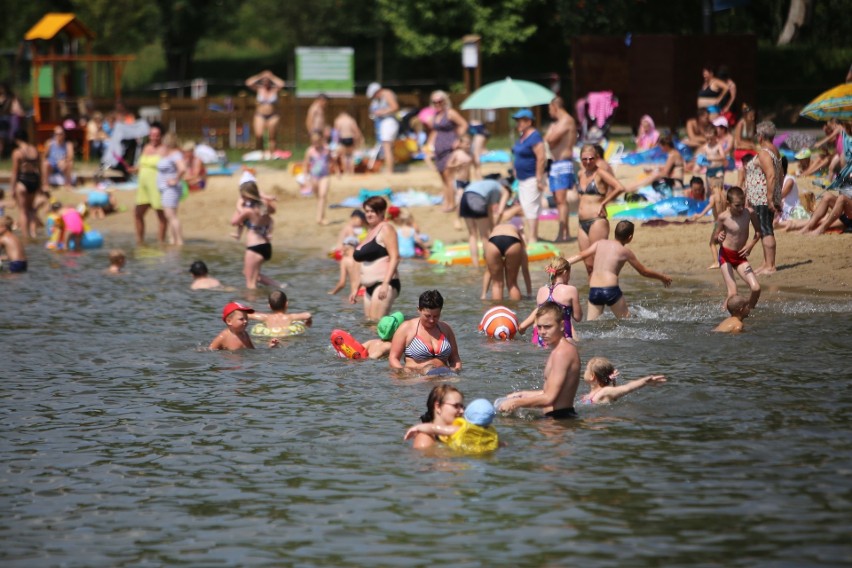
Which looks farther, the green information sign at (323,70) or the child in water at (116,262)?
the green information sign at (323,70)

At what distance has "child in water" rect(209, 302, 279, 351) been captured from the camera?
12.4 m

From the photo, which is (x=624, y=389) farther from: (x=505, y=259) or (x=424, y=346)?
(x=505, y=259)

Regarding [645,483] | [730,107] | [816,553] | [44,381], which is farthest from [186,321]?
[730,107]

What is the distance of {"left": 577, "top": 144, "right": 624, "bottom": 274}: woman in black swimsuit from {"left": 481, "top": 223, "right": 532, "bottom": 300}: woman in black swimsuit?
69 centimetres

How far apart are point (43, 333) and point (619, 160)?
12.1 m

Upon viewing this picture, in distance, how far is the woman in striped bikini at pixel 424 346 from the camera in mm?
10883

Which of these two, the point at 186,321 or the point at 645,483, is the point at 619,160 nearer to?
the point at 186,321

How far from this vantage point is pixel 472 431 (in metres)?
8.66

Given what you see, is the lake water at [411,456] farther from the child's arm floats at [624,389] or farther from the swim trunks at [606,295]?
the swim trunks at [606,295]

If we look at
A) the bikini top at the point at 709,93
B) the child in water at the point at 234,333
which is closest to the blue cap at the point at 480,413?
the child in water at the point at 234,333

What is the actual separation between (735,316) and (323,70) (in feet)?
67.5

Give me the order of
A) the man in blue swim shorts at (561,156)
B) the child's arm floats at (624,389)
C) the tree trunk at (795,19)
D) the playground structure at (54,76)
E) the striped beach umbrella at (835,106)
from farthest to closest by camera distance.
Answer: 1. the tree trunk at (795,19)
2. the playground structure at (54,76)
3. the man in blue swim shorts at (561,156)
4. the striped beach umbrella at (835,106)
5. the child's arm floats at (624,389)

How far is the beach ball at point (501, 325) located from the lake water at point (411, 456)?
28 cm

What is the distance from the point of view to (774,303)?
14109mm
